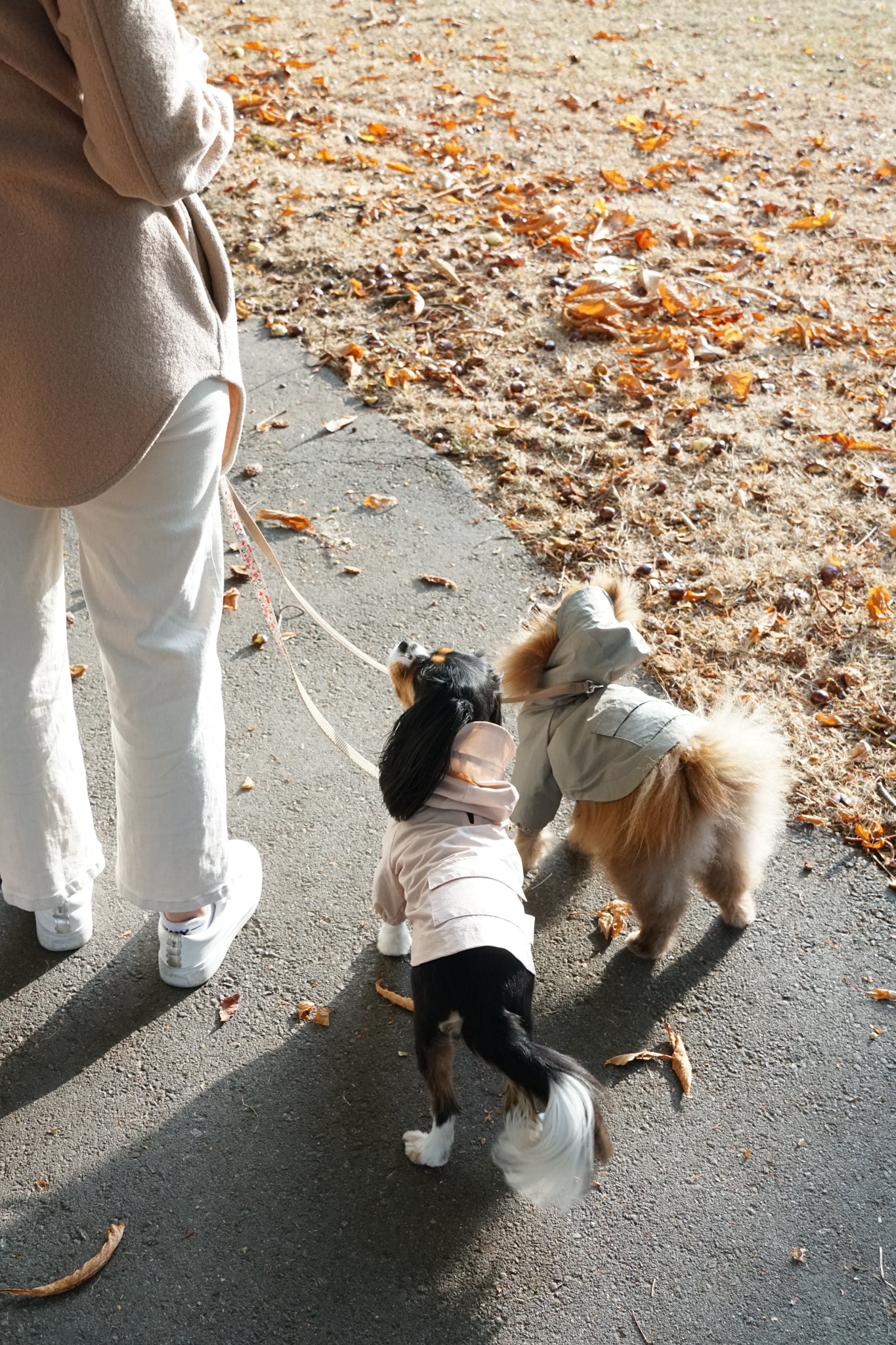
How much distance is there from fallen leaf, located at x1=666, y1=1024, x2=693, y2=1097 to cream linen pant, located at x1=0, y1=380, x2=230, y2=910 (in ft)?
3.94

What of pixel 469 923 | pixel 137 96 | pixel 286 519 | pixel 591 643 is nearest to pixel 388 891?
pixel 469 923

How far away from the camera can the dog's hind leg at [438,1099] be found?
2086 millimetres

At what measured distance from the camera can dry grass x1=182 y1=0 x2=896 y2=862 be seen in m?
3.91

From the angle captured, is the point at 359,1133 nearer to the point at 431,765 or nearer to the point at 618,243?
the point at 431,765

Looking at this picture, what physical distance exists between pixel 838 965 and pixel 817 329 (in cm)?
407

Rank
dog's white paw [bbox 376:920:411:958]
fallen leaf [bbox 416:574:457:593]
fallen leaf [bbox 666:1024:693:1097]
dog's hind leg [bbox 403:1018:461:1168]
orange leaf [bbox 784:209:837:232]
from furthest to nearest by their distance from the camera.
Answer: orange leaf [bbox 784:209:837:232], fallen leaf [bbox 416:574:457:593], dog's white paw [bbox 376:920:411:958], fallen leaf [bbox 666:1024:693:1097], dog's hind leg [bbox 403:1018:461:1168]

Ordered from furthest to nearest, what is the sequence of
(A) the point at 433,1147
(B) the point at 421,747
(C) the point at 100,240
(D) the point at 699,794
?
1. (D) the point at 699,794
2. (A) the point at 433,1147
3. (B) the point at 421,747
4. (C) the point at 100,240

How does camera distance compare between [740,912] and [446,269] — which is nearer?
[740,912]

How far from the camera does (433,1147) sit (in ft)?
7.38

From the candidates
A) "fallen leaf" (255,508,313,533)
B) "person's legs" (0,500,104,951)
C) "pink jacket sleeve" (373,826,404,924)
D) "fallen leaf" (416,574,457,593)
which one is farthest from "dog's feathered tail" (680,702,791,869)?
"fallen leaf" (255,508,313,533)

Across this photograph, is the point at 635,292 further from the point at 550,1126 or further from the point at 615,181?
the point at 550,1126

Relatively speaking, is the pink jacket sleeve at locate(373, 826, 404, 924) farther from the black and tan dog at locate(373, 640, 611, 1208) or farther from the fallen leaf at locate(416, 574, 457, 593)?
the fallen leaf at locate(416, 574, 457, 593)

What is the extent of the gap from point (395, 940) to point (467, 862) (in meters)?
0.65

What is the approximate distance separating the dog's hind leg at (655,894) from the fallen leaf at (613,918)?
0.12m
